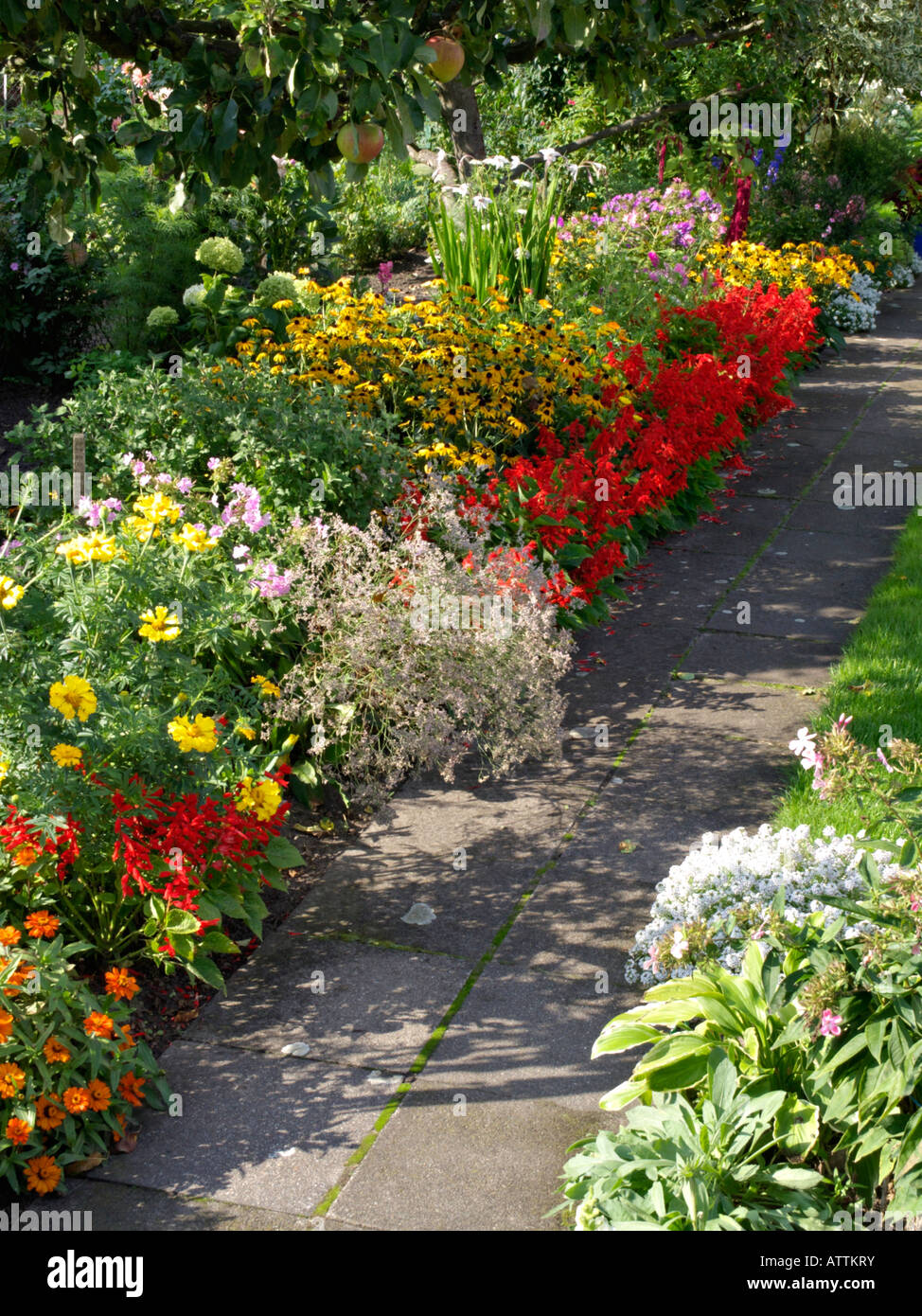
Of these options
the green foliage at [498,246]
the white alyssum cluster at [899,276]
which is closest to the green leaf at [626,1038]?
the green foliage at [498,246]

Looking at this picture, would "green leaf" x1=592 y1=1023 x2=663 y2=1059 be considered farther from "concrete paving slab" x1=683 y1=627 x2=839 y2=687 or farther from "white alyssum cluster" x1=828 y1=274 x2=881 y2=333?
"white alyssum cluster" x1=828 y1=274 x2=881 y2=333

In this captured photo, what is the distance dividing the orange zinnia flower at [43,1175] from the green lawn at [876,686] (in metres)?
2.55

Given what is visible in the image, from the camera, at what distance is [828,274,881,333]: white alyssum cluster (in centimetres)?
1262

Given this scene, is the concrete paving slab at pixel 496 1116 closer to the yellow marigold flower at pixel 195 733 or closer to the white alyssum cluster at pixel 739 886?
the white alyssum cluster at pixel 739 886

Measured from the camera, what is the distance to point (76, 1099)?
2861mm

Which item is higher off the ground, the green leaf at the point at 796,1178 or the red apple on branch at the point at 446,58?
the red apple on branch at the point at 446,58

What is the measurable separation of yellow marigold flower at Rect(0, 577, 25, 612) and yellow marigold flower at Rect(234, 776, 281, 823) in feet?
2.77

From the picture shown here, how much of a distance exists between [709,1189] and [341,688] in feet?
7.72

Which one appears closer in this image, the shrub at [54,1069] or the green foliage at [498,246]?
the shrub at [54,1069]

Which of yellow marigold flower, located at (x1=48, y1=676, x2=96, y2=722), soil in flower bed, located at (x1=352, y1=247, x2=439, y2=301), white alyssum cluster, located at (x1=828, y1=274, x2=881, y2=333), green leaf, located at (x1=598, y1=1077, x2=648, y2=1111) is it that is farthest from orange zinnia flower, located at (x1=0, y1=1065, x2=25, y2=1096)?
white alyssum cluster, located at (x1=828, y1=274, x2=881, y2=333)

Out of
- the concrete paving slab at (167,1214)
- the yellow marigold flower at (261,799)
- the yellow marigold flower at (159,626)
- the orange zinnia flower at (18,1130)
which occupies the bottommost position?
the concrete paving slab at (167,1214)

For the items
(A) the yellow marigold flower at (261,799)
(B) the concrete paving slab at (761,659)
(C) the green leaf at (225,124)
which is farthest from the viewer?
(B) the concrete paving slab at (761,659)

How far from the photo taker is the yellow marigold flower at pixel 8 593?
3.36 metres

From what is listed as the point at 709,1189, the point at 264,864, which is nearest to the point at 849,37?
the point at 264,864
